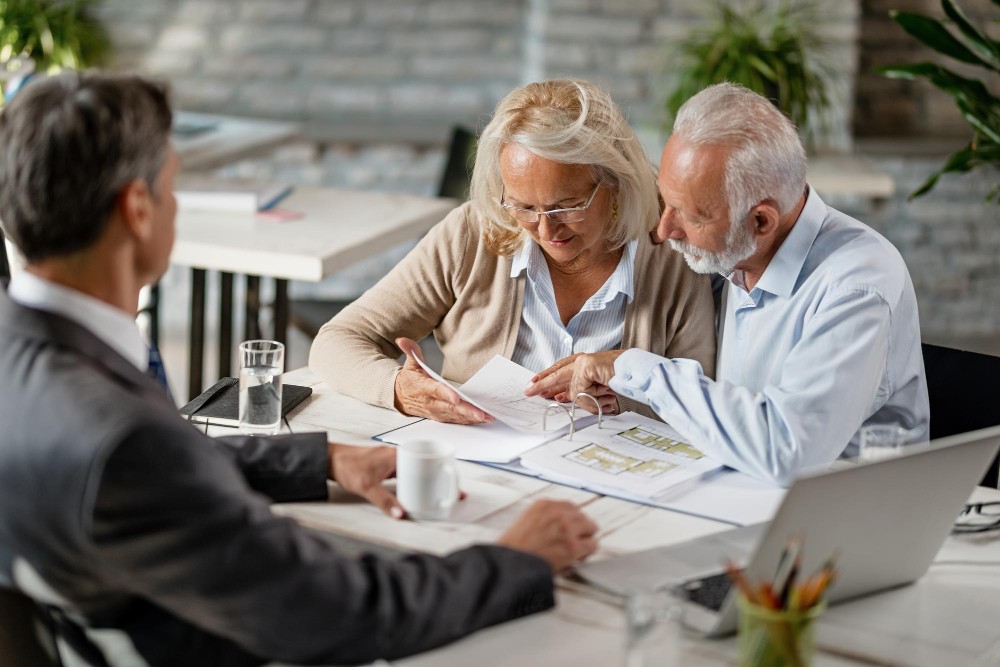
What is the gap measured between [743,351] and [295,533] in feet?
3.46

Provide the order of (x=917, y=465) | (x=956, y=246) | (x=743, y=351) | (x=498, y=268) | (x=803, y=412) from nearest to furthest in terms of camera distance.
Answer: (x=917, y=465) → (x=803, y=412) → (x=743, y=351) → (x=498, y=268) → (x=956, y=246)

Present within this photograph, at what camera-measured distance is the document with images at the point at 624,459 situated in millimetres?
1671

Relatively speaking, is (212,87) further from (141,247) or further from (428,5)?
(141,247)

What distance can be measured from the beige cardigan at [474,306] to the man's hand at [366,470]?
52 centimetres

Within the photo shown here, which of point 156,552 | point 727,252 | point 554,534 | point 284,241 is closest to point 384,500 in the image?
point 554,534

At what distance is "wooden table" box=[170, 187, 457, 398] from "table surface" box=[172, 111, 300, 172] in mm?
350

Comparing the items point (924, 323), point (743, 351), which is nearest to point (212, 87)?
point (924, 323)

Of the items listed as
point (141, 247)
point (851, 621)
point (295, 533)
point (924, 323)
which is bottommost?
point (924, 323)

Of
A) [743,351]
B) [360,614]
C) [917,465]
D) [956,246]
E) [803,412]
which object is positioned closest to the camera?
[360,614]

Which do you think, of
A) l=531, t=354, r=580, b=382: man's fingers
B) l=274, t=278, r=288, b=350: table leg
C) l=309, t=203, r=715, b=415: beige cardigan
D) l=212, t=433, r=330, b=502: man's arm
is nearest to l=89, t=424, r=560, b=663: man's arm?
l=212, t=433, r=330, b=502: man's arm

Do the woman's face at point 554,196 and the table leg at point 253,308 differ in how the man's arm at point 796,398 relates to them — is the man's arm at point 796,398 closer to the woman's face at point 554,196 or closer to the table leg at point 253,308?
the woman's face at point 554,196

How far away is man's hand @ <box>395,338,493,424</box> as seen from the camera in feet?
6.19

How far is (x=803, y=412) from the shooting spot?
68.0 inches

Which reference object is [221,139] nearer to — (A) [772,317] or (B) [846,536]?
(A) [772,317]
